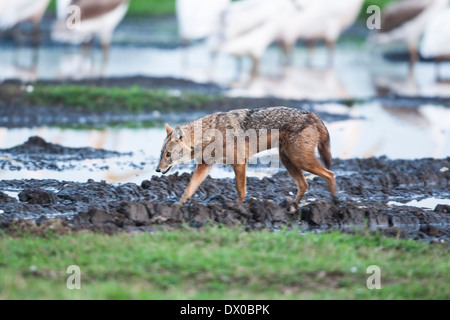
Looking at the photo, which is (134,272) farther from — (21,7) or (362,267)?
(21,7)

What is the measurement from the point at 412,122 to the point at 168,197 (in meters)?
7.82

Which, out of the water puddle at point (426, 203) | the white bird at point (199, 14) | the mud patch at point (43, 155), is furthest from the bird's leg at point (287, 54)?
the water puddle at point (426, 203)

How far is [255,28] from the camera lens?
21.0m

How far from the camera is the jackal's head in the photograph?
876cm

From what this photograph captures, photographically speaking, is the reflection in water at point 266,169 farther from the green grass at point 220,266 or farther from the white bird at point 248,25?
the white bird at point 248,25

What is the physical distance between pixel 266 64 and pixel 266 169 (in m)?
14.5

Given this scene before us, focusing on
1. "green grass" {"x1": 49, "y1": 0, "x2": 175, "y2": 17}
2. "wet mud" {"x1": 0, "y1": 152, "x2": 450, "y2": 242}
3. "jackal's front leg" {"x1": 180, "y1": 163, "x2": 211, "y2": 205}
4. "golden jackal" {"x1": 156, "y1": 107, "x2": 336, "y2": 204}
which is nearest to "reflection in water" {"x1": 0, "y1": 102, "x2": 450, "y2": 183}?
"wet mud" {"x1": 0, "y1": 152, "x2": 450, "y2": 242}

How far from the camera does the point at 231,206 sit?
840 cm

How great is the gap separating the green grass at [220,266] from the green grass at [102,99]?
28.2 ft

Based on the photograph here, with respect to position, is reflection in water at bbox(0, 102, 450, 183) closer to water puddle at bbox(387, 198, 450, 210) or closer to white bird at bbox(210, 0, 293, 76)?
water puddle at bbox(387, 198, 450, 210)

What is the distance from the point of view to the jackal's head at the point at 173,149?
8.76 m

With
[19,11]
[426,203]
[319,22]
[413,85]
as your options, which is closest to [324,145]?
[426,203]

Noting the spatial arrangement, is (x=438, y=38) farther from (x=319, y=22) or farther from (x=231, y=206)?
(x=231, y=206)

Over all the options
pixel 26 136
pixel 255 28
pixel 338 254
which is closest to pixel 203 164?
pixel 338 254
